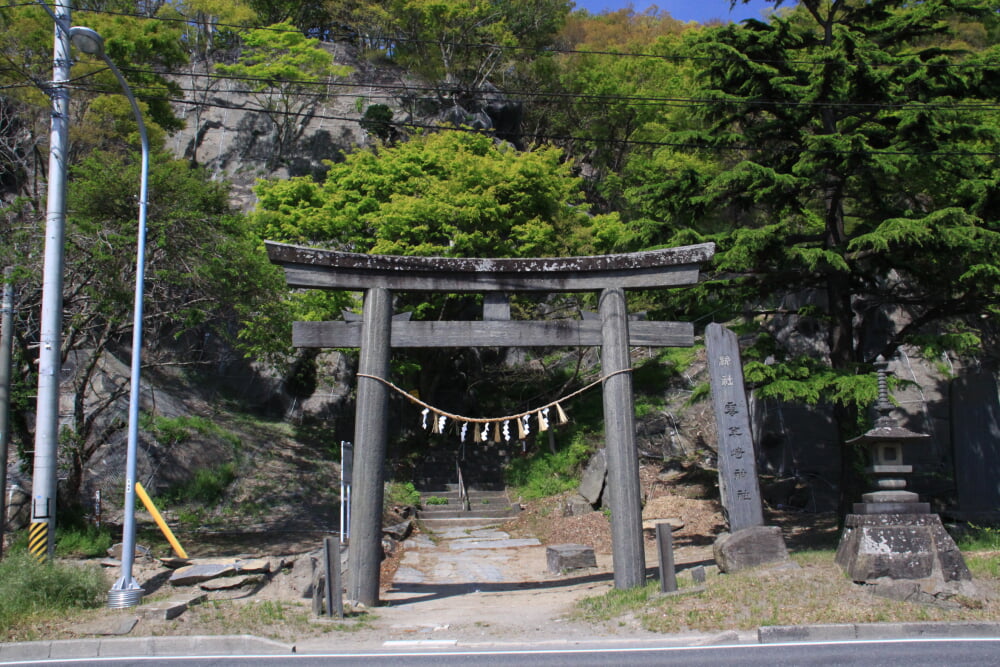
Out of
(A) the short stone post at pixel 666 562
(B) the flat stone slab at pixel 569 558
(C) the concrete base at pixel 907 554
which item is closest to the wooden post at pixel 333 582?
(A) the short stone post at pixel 666 562

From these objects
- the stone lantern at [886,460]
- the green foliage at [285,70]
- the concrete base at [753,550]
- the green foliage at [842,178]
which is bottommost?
the concrete base at [753,550]

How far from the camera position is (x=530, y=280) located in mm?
11562

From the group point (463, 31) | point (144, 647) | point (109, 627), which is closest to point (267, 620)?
point (144, 647)

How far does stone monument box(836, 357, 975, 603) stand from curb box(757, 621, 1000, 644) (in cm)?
81

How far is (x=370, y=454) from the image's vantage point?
35.1 feet

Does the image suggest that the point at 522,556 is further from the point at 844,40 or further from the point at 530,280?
the point at 844,40

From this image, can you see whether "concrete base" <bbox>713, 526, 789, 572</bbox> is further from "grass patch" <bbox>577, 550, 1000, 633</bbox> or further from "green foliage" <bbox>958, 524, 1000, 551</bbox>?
"green foliage" <bbox>958, 524, 1000, 551</bbox>

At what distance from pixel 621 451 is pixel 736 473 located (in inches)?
66.5

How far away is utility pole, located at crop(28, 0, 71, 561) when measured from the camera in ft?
35.5

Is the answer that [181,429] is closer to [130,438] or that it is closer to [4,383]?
[130,438]

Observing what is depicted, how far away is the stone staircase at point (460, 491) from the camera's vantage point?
69.3 feet

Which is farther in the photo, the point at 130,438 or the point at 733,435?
the point at 130,438

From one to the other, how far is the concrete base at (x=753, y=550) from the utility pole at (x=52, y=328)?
940 centimetres

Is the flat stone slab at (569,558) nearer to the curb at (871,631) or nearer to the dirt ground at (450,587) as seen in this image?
the dirt ground at (450,587)
